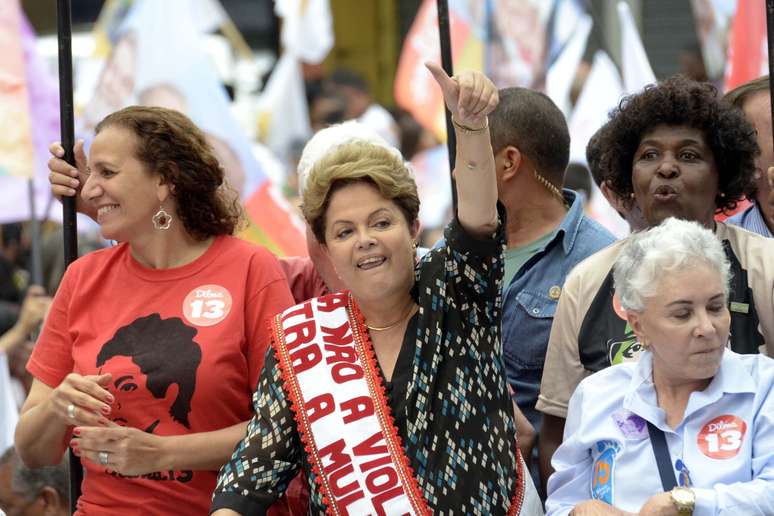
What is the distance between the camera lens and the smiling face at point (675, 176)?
135 inches

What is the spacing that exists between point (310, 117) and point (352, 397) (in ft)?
28.4

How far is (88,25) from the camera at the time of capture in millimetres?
14602

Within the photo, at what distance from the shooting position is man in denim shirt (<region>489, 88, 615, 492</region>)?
12.5 feet

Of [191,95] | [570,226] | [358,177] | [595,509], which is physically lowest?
[595,509]

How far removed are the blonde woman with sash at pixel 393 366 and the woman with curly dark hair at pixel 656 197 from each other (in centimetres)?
29

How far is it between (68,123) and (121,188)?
0.26 m

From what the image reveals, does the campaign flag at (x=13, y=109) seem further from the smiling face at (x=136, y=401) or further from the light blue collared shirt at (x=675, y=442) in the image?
the light blue collared shirt at (x=675, y=442)

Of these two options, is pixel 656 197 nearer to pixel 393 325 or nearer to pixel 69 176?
pixel 393 325

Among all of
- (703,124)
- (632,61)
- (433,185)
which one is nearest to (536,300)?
(703,124)

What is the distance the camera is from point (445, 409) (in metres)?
3.13

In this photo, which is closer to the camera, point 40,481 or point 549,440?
point 549,440

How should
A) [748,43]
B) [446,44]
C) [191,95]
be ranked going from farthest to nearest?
[191,95] < [748,43] < [446,44]

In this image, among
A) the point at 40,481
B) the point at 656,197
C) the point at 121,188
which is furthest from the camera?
the point at 40,481

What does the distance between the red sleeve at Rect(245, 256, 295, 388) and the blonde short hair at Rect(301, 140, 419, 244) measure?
0.98 feet
